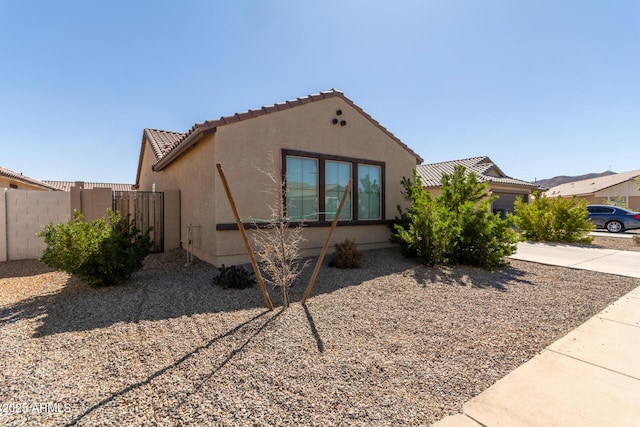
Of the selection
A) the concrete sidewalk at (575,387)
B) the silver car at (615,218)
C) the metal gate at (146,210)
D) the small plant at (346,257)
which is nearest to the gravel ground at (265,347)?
the concrete sidewalk at (575,387)

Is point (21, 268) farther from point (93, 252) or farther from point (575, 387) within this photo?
point (575, 387)

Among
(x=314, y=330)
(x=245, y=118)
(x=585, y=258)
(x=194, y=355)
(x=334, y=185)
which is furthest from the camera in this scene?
(x=585, y=258)

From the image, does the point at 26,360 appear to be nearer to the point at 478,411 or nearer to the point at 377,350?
the point at 377,350

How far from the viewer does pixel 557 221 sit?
1312 centimetres

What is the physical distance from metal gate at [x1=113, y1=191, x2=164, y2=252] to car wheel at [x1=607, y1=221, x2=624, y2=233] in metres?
27.2

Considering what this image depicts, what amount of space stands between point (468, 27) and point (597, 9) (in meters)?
3.54

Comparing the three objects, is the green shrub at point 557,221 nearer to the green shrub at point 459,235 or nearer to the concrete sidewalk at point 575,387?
the green shrub at point 459,235

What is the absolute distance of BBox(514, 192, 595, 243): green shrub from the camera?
12.7m

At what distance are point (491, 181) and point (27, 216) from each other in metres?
21.4

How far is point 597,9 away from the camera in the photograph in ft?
26.6

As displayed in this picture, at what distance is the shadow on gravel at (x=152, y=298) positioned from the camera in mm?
4141

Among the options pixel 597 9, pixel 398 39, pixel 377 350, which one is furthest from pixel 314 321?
pixel 597 9

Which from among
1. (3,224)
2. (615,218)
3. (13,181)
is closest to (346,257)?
(3,224)

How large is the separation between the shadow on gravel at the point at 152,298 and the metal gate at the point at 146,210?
2660 millimetres
